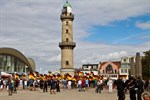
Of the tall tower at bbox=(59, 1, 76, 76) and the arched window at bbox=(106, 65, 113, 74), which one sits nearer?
the tall tower at bbox=(59, 1, 76, 76)

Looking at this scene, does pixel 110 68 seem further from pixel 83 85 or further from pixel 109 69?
pixel 83 85

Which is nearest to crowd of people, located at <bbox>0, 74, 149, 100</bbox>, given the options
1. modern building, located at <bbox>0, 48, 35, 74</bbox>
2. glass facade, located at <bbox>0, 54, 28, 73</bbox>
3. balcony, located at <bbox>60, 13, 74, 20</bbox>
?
balcony, located at <bbox>60, 13, 74, 20</bbox>

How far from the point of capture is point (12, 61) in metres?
84.1

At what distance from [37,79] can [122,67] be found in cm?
7899

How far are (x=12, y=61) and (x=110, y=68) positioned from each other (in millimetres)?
46619

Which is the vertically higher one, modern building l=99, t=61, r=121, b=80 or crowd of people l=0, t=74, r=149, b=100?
modern building l=99, t=61, r=121, b=80

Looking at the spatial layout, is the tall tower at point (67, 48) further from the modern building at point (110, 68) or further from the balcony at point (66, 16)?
the modern building at point (110, 68)

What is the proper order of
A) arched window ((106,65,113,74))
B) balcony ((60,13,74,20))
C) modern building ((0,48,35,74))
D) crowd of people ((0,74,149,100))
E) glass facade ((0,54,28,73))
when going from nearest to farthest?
1. crowd of people ((0,74,149,100))
2. balcony ((60,13,74,20))
3. glass facade ((0,54,28,73))
4. modern building ((0,48,35,74))
5. arched window ((106,65,113,74))

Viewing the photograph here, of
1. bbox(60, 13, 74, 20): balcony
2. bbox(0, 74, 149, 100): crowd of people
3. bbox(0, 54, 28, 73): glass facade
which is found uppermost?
bbox(60, 13, 74, 20): balcony

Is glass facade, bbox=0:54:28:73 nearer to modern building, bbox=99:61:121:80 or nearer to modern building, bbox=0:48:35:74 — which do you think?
modern building, bbox=0:48:35:74

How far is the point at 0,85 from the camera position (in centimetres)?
3906

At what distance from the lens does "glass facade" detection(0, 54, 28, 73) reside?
3120 inches

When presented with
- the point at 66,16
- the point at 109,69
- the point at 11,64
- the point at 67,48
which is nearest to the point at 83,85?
the point at 67,48

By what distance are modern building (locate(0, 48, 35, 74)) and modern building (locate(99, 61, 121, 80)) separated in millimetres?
40365
